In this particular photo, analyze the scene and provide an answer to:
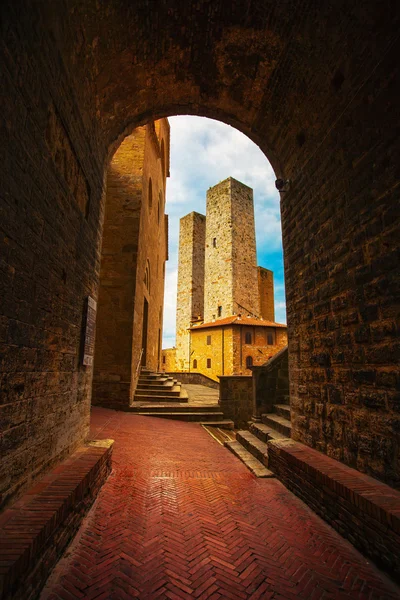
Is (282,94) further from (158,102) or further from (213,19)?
(158,102)

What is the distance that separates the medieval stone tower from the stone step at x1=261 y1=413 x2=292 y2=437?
63.4ft

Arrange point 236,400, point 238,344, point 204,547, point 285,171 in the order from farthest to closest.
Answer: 1. point 238,344
2. point 236,400
3. point 285,171
4. point 204,547

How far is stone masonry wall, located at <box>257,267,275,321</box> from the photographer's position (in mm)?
33438

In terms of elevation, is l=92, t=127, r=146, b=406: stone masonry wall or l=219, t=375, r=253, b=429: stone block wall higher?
l=92, t=127, r=146, b=406: stone masonry wall

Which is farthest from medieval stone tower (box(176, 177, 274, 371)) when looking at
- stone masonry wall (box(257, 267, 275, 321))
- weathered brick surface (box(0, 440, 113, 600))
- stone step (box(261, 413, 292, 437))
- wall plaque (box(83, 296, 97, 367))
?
weathered brick surface (box(0, 440, 113, 600))

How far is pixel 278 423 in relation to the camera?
5402 millimetres

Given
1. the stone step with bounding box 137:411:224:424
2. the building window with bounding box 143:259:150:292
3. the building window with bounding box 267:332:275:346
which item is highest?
the building window with bounding box 143:259:150:292

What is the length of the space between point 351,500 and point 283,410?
3.31m

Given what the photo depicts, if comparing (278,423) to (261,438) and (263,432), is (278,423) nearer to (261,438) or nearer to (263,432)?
(263,432)

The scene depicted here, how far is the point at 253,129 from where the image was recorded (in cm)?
555

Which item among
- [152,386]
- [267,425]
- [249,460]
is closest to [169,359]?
[152,386]

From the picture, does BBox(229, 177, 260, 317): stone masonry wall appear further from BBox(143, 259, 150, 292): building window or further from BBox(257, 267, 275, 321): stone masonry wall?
BBox(143, 259, 150, 292): building window

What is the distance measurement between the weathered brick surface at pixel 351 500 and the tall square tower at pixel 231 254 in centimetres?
2187

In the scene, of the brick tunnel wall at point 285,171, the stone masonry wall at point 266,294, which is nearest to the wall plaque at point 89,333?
the brick tunnel wall at point 285,171
